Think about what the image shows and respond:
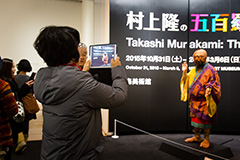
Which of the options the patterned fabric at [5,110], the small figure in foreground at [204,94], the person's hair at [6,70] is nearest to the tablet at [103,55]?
the patterned fabric at [5,110]

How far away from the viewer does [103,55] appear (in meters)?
1.61

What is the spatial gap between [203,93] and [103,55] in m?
2.37

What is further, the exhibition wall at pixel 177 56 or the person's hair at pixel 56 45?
the exhibition wall at pixel 177 56

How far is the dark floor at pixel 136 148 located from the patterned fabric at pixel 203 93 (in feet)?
2.02

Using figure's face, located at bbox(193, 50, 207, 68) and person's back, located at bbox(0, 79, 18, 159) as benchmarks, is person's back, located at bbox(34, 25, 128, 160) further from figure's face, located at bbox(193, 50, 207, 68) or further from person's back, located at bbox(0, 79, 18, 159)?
figure's face, located at bbox(193, 50, 207, 68)

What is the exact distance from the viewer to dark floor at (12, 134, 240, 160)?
131 inches

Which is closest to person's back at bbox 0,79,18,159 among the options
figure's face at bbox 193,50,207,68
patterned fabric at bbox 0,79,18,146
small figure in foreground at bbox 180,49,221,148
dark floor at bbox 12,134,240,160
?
patterned fabric at bbox 0,79,18,146

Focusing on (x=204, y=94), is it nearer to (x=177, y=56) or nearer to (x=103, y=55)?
(x=177, y=56)

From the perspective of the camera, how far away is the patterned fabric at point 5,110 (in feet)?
5.69

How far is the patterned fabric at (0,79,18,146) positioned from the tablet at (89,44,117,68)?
A: 0.75 meters

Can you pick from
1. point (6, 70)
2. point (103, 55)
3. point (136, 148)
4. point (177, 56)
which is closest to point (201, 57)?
point (177, 56)

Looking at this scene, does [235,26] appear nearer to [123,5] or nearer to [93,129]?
[123,5]

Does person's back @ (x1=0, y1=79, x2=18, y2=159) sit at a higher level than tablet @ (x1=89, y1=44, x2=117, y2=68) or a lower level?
lower

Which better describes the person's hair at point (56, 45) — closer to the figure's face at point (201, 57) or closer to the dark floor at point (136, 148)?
the dark floor at point (136, 148)
